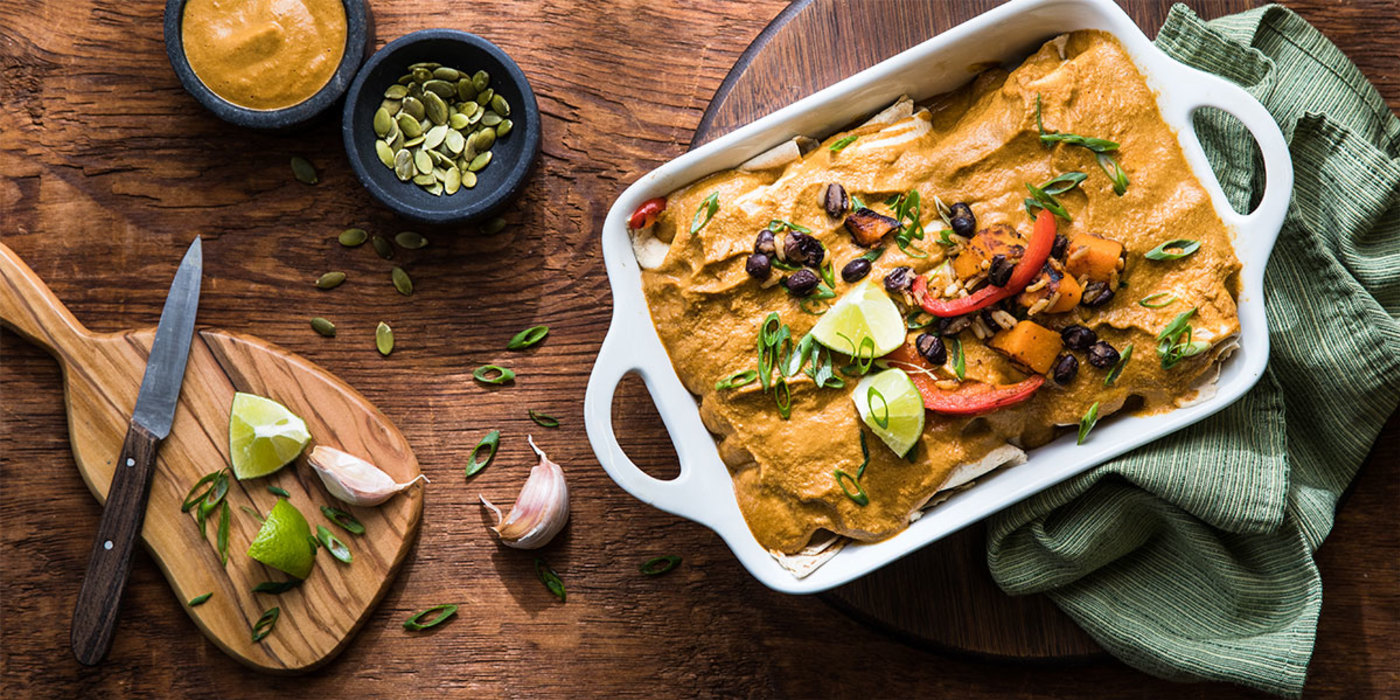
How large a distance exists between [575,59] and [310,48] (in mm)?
681

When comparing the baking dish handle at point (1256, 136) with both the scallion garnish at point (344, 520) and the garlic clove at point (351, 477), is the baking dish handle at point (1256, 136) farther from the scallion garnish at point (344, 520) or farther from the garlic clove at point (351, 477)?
the scallion garnish at point (344, 520)

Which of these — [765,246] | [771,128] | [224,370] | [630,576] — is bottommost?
[630,576]

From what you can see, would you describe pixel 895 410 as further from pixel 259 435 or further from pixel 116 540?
pixel 116 540

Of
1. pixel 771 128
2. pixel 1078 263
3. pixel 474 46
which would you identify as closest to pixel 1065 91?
pixel 1078 263

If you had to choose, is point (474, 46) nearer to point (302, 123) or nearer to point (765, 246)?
point (302, 123)

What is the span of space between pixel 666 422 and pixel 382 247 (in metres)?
0.95

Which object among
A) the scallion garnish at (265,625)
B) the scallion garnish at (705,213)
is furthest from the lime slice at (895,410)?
the scallion garnish at (265,625)

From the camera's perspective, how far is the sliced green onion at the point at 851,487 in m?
2.24

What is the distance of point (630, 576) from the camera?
104 inches

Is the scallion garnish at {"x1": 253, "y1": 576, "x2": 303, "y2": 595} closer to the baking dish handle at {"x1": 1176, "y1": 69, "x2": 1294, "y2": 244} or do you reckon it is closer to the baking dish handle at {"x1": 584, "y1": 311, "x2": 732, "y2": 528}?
the baking dish handle at {"x1": 584, "y1": 311, "x2": 732, "y2": 528}

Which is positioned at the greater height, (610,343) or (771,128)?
(771,128)

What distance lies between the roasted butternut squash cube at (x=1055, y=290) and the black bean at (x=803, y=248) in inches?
19.0

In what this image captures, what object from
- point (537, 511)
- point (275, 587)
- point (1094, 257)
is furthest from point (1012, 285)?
point (275, 587)

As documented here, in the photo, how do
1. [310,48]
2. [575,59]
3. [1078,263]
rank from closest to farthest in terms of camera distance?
1. [1078,263]
2. [310,48]
3. [575,59]
